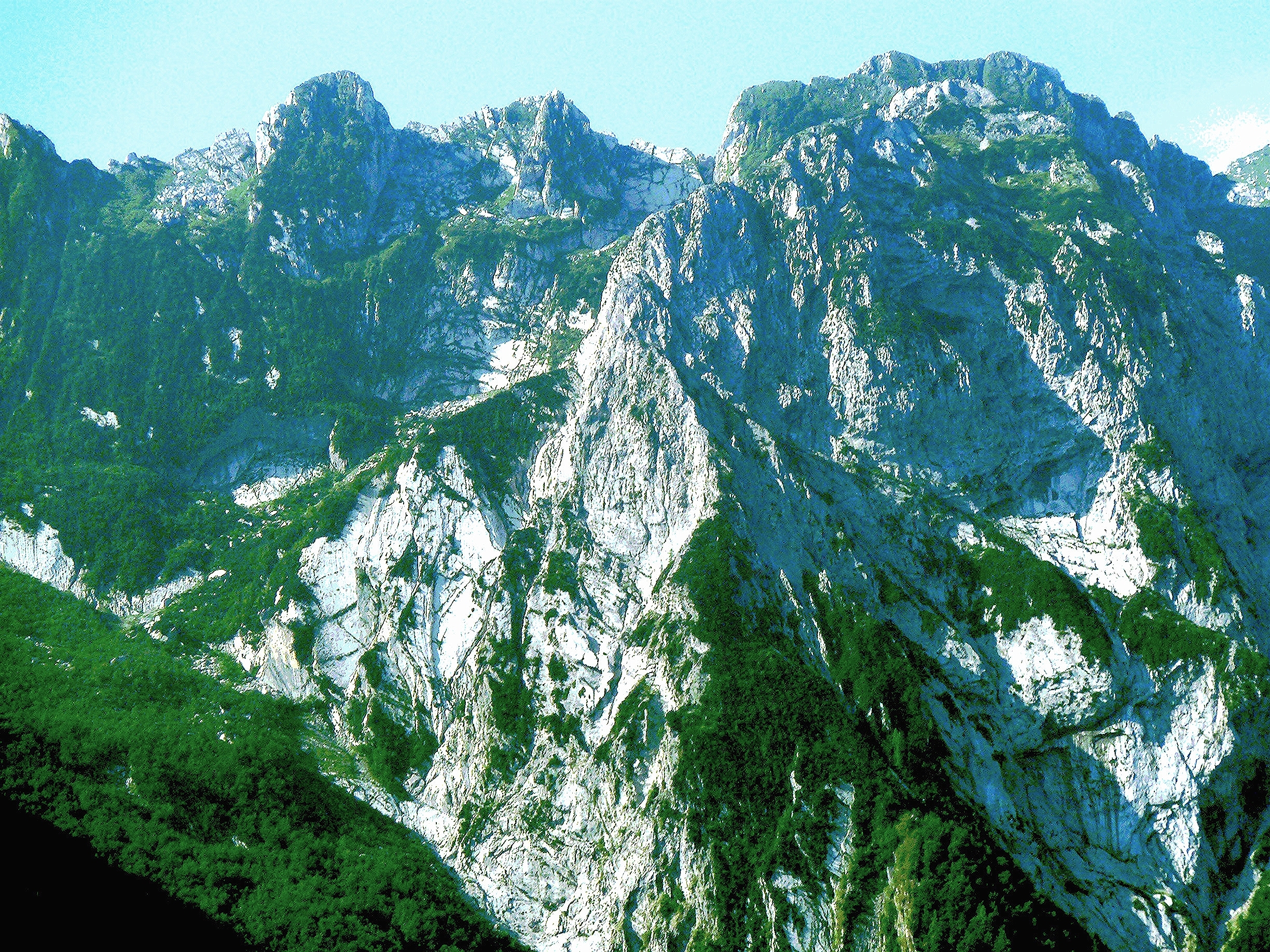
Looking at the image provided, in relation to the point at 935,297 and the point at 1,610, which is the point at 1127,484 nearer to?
the point at 935,297

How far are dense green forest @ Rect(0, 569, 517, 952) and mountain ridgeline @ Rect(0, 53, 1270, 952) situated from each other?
75 centimetres

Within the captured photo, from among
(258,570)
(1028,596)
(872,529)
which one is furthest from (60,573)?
(1028,596)

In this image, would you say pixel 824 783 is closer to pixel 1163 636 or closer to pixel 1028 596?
pixel 1028 596

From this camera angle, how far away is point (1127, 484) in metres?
128

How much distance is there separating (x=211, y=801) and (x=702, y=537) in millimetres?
61535

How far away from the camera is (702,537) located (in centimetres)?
11350

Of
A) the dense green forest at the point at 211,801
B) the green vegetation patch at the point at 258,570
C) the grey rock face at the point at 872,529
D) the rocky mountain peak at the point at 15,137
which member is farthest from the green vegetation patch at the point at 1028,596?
the rocky mountain peak at the point at 15,137

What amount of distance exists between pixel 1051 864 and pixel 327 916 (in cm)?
7390

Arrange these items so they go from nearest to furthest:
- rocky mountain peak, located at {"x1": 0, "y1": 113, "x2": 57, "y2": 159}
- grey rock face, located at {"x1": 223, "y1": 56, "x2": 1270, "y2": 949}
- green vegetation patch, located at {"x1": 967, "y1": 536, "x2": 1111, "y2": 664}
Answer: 1. grey rock face, located at {"x1": 223, "y1": 56, "x2": 1270, "y2": 949}
2. green vegetation patch, located at {"x1": 967, "y1": 536, "x2": 1111, "y2": 664}
3. rocky mountain peak, located at {"x1": 0, "y1": 113, "x2": 57, "y2": 159}

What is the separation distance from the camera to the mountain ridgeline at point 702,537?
9256 cm

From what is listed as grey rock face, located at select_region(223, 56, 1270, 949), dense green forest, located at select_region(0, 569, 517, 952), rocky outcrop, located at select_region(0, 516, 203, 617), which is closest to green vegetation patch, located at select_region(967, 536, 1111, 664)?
grey rock face, located at select_region(223, 56, 1270, 949)

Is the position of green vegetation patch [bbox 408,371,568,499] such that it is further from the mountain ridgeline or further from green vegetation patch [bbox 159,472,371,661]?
green vegetation patch [bbox 159,472,371,661]

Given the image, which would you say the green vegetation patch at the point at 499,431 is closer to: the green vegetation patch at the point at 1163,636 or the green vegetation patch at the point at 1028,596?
the green vegetation patch at the point at 1028,596

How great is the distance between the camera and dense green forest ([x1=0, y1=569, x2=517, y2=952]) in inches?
3226
